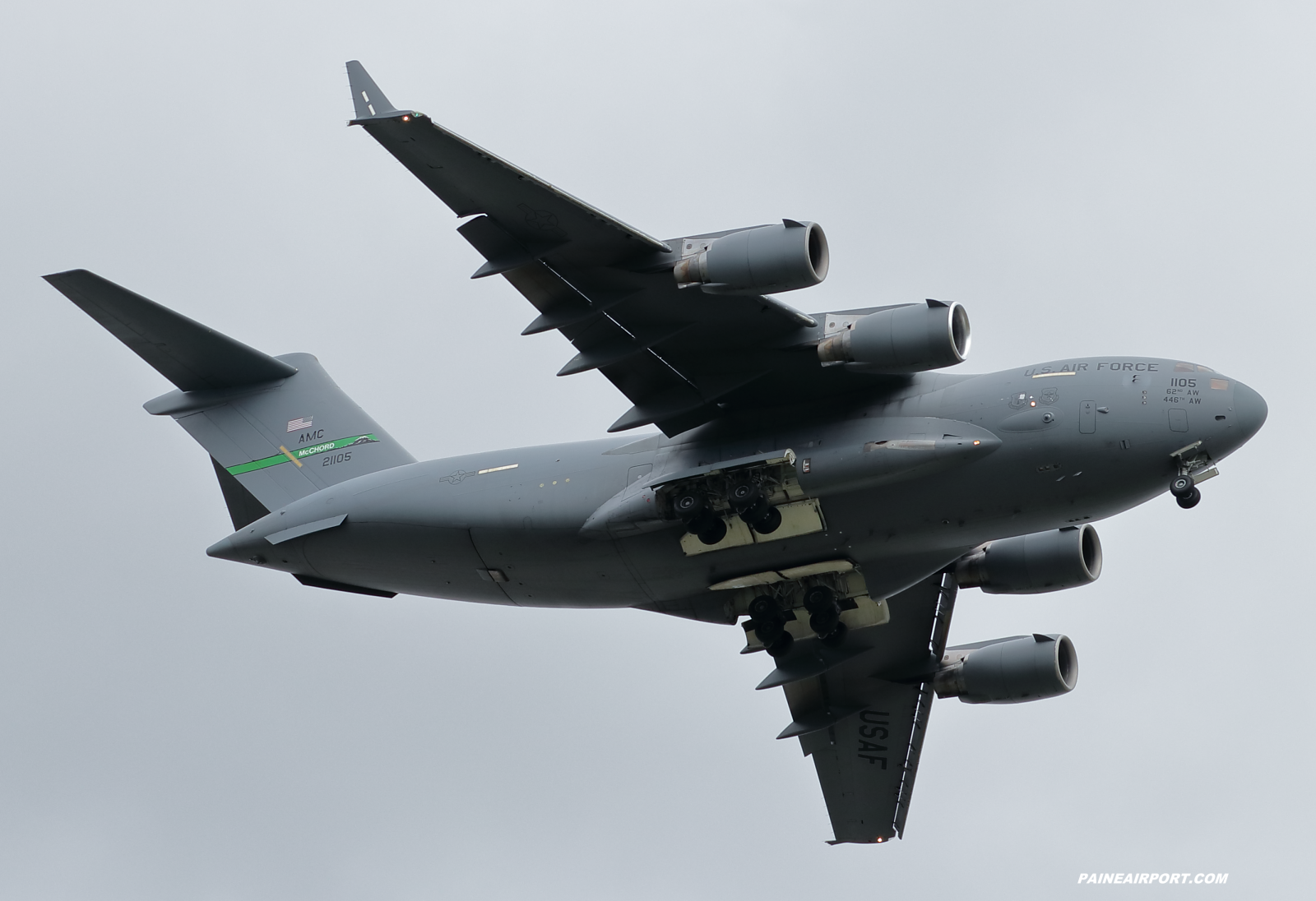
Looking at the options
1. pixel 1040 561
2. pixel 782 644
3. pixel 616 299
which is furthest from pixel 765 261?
pixel 1040 561

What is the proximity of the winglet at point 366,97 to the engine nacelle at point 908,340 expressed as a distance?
4.68 m

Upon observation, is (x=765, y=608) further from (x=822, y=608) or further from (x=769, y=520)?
(x=769, y=520)

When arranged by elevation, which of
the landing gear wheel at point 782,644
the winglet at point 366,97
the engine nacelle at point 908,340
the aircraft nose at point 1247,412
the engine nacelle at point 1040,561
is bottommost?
the landing gear wheel at point 782,644

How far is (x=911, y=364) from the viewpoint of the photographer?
15820 mm

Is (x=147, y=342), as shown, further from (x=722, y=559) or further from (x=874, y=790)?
(x=874, y=790)

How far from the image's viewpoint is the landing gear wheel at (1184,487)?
51.7ft

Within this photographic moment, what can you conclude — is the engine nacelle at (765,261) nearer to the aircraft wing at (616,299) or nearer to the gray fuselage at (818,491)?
the aircraft wing at (616,299)

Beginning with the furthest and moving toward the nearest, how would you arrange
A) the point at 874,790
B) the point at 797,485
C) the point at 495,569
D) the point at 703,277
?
1. the point at 874,790
2. the point at 495,569
3. the point at 797,485
4. the point at 703,277

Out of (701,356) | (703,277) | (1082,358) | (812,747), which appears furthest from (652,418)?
(812,747)

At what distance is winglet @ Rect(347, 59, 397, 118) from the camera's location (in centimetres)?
1516

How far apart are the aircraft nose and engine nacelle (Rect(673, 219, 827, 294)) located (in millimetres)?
3953

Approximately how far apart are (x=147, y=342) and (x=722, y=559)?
7134 mm

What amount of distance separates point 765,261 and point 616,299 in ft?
6.20

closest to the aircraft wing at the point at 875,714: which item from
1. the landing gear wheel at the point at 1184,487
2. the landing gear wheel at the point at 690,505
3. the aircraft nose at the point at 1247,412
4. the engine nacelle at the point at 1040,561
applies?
the engine nacelle at the point at 1040,561
